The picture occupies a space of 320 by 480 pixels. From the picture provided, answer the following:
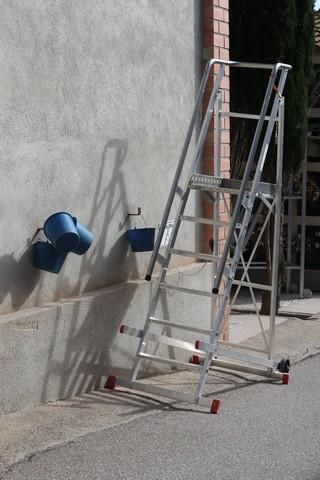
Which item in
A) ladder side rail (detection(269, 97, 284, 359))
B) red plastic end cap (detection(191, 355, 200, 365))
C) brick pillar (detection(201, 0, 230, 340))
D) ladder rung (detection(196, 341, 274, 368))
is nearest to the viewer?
ladder rung (detection(196, 341, 274, 368))

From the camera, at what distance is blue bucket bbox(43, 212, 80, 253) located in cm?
589

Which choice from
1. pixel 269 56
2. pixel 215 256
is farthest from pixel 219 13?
pixel 215 256

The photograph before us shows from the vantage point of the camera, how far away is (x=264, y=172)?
34.3 feet

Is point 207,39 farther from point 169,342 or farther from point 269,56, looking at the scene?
point 169,342

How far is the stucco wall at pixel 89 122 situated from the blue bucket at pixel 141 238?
0.25 feet

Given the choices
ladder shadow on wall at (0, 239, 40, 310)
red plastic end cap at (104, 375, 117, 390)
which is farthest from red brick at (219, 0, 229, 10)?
red plastic end cap at (104, 375, 117, 390)

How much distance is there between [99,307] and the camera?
6.66 metres

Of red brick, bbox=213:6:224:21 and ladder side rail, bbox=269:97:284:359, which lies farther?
red brick, bbox=213:6:224:21

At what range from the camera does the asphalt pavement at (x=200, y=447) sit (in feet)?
16.5

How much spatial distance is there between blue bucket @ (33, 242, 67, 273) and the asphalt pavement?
3.81 ft

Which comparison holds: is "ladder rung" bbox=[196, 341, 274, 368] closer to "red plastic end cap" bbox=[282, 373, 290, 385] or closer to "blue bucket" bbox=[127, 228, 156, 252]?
"red plastic end cap" bbox=[282, 373, 290, 385]

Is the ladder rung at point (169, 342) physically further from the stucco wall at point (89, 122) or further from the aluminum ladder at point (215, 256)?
the stucco wall at point (89, 122)

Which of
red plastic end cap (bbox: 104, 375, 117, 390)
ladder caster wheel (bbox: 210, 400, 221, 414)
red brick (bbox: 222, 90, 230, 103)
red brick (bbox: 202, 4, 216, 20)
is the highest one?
red brick (bbox: 202, 4, 216, 20)

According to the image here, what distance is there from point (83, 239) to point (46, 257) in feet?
1.01
